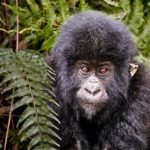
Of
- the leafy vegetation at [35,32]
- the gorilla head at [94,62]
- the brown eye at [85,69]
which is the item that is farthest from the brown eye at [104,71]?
the leafy vegetation at [35,32]

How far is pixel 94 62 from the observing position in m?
5.20

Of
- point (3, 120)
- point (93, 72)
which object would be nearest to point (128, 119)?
point (93, 72)

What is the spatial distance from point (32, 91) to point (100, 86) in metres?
0.65

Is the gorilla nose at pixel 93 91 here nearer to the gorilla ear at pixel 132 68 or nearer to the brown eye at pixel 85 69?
the brown eye at pixel 85 69

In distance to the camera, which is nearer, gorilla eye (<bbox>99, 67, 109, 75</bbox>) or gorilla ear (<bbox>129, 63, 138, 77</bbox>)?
gorilla eye (<bbox>99, 67, 109, 75</bbox>)

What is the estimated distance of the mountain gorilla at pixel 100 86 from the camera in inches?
202

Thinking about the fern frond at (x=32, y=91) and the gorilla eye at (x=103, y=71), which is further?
the gorilla eye at (x=103, y=71)

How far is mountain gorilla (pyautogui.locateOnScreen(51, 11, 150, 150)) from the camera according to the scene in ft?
16.8

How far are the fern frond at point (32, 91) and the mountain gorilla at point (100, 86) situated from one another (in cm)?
28

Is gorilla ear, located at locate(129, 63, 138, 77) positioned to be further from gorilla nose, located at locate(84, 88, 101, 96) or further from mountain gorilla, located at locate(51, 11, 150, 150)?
gorilla nose, located at locate(84, 88, 101, 96)

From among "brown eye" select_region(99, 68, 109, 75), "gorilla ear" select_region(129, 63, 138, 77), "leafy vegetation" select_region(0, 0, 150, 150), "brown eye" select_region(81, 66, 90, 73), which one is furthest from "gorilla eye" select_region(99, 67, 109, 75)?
"leafy vegetation" select_region(0, 0, 150, 150)

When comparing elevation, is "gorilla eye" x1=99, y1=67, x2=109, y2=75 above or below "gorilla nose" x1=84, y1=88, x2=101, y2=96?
above

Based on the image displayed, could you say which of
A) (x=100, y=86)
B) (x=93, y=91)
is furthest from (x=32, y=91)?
(x=100, y=86)

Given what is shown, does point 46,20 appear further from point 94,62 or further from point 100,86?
point 100,86
